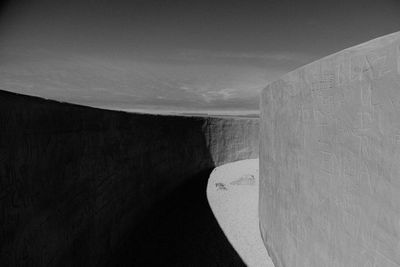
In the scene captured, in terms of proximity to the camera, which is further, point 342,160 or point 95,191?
point 95,191

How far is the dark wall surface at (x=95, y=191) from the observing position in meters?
3.09

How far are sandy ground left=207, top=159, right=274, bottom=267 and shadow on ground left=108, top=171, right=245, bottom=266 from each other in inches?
10.1

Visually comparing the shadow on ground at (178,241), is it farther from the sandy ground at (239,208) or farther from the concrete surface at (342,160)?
the concrete surface at (342,160)

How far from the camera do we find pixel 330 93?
393 centimetres

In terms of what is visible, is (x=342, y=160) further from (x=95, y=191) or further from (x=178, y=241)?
(x=178, y=241)

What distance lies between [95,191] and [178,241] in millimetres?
2946

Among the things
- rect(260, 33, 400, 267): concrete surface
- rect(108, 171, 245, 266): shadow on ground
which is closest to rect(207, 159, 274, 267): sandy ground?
rect(108, 171, 245, 266): shadow on ground

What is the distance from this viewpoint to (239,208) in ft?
33.5

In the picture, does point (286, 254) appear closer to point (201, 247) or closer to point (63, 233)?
point (201, 247)

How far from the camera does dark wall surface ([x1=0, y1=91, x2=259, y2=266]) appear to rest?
10.1 feet

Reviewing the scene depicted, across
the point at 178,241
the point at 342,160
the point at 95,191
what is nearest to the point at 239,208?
the point at 178,241

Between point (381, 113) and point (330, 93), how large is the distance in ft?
3.71

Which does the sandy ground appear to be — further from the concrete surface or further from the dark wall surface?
the concrete surface

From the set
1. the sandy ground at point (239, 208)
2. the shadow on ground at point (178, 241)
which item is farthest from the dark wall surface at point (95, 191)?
the sandy ground at point (239, 208)
